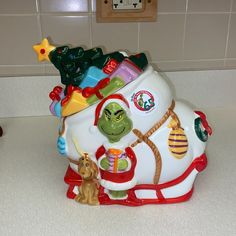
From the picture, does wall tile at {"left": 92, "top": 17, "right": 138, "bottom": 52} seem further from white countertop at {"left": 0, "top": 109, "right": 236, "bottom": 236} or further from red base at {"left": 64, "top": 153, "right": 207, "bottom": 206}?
red base at {"left": 64, "top": 153, "right": 207, "bottom": 206}

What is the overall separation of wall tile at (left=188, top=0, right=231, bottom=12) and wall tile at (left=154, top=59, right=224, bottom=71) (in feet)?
0.50

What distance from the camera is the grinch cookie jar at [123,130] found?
657mm

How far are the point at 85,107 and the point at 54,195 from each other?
0.20 metres

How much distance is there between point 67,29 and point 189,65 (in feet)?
1.24

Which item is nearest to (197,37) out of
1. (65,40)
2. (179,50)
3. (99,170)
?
(179,50)

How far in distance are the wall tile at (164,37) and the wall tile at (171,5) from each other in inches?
0.6

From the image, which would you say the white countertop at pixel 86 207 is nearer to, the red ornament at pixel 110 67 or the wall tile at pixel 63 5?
the red ornament at pixel 110 67

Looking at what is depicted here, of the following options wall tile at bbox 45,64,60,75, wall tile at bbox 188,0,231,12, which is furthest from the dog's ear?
wall tile at bbox 188,0,231,12

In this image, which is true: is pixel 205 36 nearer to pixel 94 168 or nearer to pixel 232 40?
pixel 232 40

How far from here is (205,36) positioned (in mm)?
1157

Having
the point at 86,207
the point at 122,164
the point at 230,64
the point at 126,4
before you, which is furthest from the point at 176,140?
the point at 230,64

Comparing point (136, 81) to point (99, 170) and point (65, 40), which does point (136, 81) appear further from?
point (65, 40)

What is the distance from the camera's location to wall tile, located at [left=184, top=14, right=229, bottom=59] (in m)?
1.14

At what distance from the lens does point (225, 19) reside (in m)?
1.15
